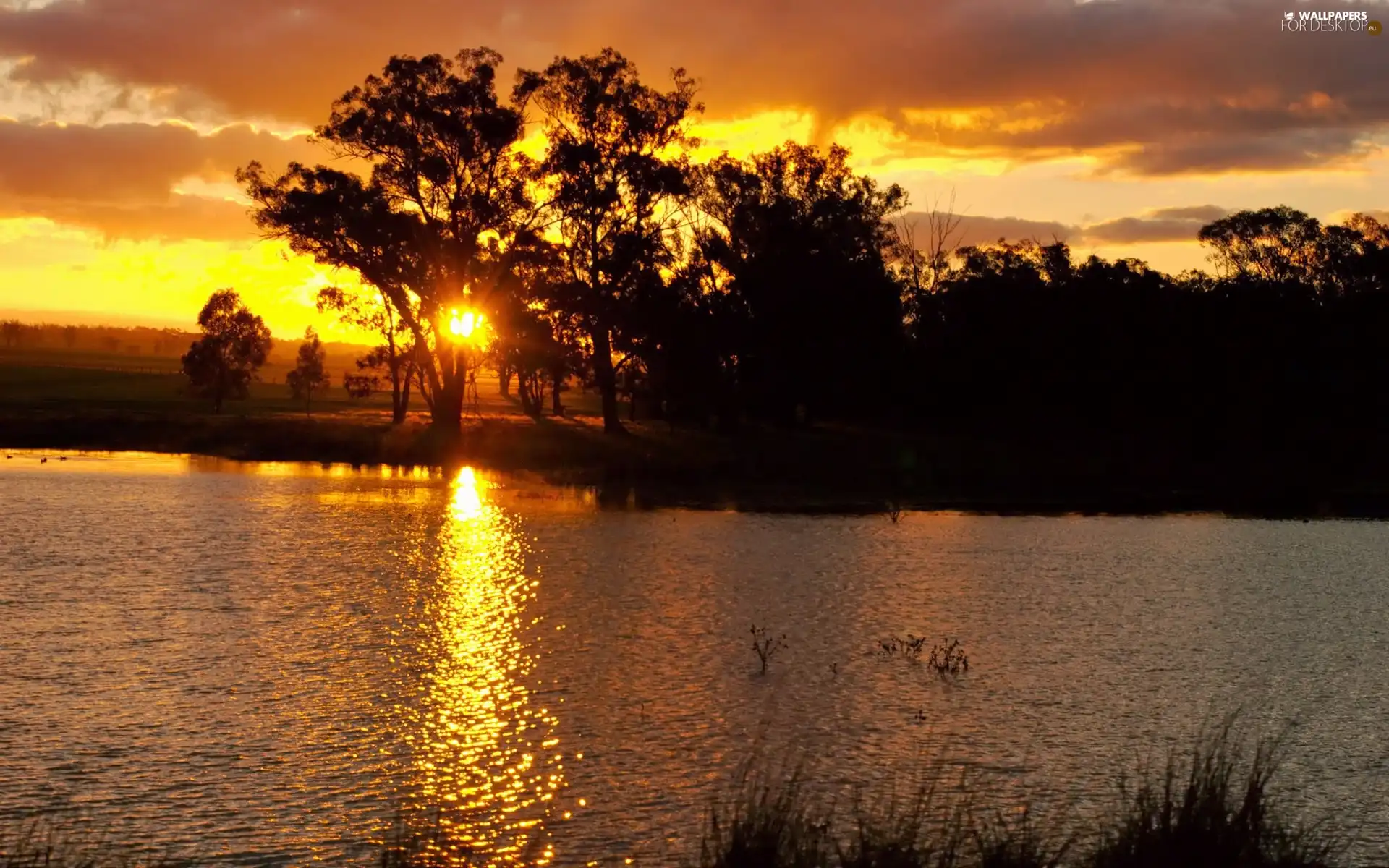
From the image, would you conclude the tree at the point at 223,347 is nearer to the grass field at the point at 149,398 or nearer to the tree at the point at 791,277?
the grass field at the point at 149,398

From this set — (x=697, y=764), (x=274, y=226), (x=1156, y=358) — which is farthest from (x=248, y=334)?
(x=697, y=764)

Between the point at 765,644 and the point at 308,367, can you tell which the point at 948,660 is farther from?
the point at 308,367

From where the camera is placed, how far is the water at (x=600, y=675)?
590 inches

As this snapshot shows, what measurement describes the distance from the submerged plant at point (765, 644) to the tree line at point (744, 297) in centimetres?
5790

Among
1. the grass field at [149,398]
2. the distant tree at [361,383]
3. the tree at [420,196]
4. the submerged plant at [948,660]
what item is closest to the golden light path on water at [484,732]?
the submerged plant at [948,660]

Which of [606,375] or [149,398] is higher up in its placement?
[606,375]

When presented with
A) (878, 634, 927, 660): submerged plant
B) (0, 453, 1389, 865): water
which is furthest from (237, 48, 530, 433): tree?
(878, 634, 927, 660): submerged plant

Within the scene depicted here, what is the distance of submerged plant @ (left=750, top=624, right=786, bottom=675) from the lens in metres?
22.7

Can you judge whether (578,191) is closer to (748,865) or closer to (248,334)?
(248,334)

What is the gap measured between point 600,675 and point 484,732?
3759 mm

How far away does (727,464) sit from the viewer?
252 ft

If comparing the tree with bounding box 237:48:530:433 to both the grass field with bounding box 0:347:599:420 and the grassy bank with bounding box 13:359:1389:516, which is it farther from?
the grass field with bounding box 0:347:599:420

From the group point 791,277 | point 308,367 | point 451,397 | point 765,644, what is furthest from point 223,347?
point 765,644

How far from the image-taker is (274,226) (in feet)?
262
